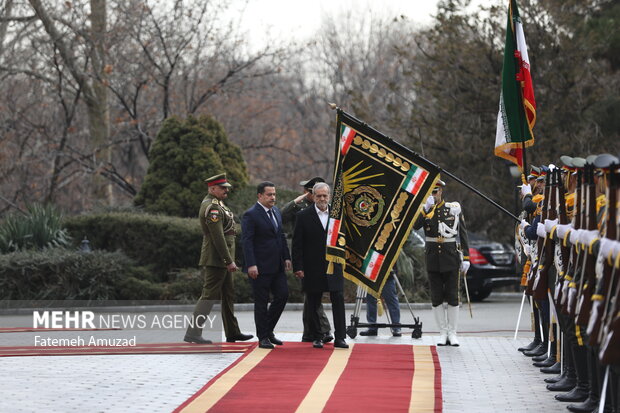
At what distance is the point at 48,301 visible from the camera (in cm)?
2098

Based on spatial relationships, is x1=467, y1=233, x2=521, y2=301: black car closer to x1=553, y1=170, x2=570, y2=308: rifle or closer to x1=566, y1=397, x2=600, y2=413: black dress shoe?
x1=553, y1=170, x2=570, y2=308: rifle

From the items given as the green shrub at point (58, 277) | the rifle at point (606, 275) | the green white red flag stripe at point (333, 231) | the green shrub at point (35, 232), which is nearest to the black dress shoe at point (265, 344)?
the green white red flag stripe at point (333, 231)

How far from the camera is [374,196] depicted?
1346 centimetres

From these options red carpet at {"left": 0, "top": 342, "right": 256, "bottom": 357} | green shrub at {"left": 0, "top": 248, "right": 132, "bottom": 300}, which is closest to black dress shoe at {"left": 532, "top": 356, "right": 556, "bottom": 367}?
red carpet at {"left": 0, "top": 342, "right": 256, "bottom": 357}

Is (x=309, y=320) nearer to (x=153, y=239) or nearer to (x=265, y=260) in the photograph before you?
(x=265, y=260)

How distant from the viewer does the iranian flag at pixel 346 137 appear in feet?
44.0

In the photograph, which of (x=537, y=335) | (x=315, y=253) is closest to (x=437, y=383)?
(x=537, y=335)

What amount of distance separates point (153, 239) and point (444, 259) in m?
9.40

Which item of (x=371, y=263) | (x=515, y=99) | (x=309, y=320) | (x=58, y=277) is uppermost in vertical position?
(x=515, y=99)

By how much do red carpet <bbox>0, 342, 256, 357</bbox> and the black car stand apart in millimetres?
10416

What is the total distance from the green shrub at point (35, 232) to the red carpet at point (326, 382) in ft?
34.6

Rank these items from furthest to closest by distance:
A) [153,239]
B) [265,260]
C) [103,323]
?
[153,239] < [103,323] < [265,260]

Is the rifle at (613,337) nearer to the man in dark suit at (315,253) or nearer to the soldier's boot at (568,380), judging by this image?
the soldier's boot at (568,380)

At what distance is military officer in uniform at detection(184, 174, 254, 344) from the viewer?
1392 centimetres
